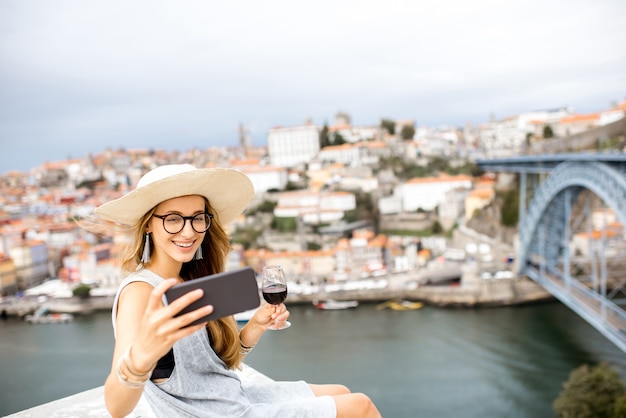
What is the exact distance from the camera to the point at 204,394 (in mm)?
650

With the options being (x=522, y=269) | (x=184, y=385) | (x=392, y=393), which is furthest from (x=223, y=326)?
(x=522, y=269)

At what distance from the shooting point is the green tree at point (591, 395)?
17.1ft

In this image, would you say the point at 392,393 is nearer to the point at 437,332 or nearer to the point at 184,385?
the point at 437,332

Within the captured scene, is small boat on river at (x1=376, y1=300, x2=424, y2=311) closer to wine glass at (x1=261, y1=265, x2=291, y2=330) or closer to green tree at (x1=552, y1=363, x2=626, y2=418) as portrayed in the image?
green tree at (x1=552, y1=363, x2=626, y2=418)

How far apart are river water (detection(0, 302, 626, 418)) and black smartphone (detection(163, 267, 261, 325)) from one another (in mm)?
6241

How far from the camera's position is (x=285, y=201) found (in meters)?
18.4

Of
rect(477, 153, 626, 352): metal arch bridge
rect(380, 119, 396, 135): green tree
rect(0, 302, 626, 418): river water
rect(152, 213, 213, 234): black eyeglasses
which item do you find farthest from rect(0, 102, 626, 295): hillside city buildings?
rect(152, 213, 213, 234): black eyeglasses

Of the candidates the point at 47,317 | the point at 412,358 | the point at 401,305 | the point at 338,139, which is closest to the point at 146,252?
the point at 412,358

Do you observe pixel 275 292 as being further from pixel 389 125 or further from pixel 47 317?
pixel 389 125

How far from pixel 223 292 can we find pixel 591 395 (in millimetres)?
5742

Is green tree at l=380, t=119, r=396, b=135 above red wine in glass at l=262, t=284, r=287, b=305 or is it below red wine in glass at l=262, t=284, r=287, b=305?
above

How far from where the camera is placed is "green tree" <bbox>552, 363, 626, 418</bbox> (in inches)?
205

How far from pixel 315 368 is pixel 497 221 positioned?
9.28 meters

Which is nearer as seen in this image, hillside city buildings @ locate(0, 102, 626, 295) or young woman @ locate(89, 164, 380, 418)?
young woman @ locate(89, 164, 380, 418)
